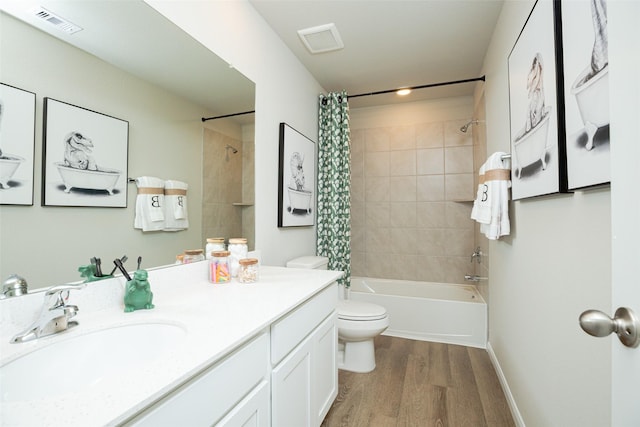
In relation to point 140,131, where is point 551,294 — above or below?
below

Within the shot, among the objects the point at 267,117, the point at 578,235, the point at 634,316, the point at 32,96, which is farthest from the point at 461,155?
the point at 32,96

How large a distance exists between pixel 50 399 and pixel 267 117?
1.80 metres

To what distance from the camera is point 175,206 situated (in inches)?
51.9

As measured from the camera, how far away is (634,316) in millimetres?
437

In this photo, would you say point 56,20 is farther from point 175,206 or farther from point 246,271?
point 246,271

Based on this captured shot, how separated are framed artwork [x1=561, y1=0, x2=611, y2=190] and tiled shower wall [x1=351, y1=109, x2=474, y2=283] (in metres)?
2.24

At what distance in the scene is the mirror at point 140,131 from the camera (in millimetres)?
834

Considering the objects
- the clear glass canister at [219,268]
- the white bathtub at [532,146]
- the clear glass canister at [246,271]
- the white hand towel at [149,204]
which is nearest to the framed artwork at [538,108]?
the white bathtub at [532,146]

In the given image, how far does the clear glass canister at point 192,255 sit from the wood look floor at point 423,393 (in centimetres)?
111

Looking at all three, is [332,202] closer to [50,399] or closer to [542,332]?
[542,332]

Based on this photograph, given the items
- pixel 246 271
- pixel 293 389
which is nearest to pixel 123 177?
pixel 246 271

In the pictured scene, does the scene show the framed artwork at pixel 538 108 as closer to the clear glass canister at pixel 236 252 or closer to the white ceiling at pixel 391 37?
the white ceiling at pixel 391 37

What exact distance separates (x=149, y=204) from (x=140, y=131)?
28cm

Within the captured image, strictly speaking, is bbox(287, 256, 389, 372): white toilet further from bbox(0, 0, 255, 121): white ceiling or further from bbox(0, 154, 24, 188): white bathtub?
bbox(0, 154, 24, 188): white bathtub
